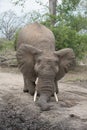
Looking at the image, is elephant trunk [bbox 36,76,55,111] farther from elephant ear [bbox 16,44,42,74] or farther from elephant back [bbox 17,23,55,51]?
elephant back [bbox 17,23,55,51]

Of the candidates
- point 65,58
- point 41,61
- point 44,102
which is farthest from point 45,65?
point 65,58

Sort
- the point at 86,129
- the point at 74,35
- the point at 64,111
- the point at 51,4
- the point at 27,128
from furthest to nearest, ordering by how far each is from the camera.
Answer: the point at 51,4 < the point at 74,35 < the point at 64,111 < the point at 27,128 < the point at 86,129

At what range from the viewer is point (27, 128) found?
9.01m

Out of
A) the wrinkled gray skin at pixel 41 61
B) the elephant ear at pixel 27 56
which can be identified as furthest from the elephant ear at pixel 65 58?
the elephant ear at pixel 27 56

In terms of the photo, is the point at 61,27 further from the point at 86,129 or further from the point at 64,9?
the point at 86,129

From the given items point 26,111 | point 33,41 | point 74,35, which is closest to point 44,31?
point 33,41

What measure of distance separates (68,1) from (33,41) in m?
11.4

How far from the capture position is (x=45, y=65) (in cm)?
1012

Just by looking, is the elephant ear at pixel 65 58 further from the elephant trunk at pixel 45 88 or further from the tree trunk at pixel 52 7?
the tree trunk at pixel 52 7

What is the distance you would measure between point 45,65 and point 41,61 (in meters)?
0.21

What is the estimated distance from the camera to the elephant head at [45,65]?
33.1ft

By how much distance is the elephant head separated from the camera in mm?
10094

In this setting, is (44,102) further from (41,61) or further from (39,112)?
(41,61)

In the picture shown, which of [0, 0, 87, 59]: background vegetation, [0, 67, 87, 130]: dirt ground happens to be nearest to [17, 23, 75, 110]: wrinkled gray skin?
[0, 67, 87, 130]: dirt ground
